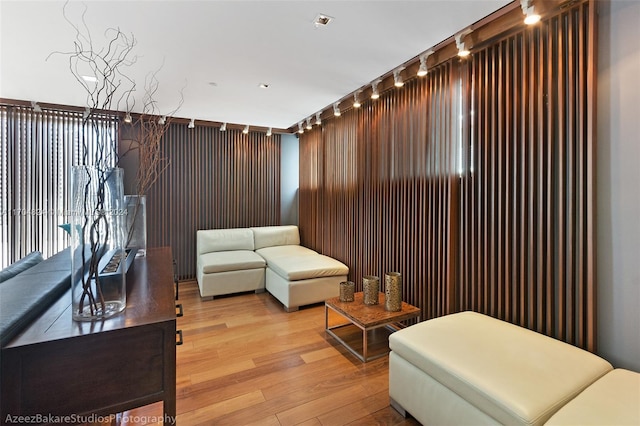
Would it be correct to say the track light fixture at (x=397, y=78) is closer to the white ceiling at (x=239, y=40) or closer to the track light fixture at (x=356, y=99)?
the white ceiling at (x=239, y=40)

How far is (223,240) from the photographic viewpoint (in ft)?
15.2

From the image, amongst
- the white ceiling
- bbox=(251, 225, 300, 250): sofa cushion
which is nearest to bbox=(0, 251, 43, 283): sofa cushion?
the white ceiling

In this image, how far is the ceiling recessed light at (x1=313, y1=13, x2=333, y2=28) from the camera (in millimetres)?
1963

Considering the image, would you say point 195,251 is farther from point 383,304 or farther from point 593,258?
point 593,258

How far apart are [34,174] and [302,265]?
3795 millimetres

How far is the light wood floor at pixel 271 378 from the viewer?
1872mm

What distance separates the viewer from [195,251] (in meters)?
4.92

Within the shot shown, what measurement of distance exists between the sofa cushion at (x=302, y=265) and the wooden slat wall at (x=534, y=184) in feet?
5.54

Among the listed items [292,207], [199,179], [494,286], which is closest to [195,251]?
[199,179]

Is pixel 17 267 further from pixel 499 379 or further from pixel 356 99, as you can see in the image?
pixel 356 99

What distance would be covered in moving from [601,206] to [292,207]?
14.7 feet

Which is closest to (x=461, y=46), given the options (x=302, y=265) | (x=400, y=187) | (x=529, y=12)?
(x=529, y=12)

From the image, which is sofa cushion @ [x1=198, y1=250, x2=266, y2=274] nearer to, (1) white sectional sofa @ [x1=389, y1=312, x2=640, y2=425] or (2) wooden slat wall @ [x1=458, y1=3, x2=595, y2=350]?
(1) white sectional sofa @ [x1=389, y1=312, x2=640, y2=425]

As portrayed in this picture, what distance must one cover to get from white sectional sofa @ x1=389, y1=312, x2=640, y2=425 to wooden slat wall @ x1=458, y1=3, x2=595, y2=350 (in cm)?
25
